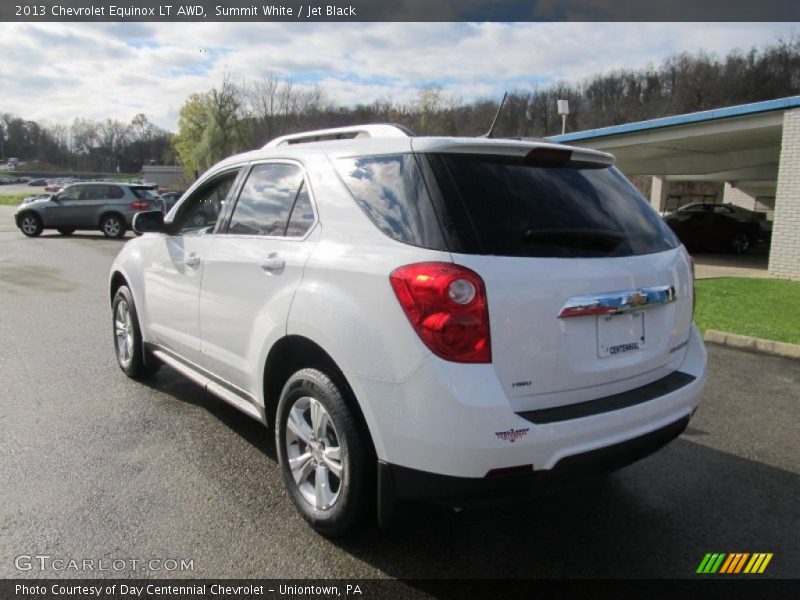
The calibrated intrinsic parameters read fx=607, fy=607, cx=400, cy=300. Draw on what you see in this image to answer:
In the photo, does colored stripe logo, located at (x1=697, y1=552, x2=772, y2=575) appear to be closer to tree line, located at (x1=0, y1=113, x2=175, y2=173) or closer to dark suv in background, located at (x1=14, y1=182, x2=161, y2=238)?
dark suv in background, located at (x1=14, y1=182, x2=161, y2=238)

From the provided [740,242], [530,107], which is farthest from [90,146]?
[740,242]

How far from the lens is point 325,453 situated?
110 inches

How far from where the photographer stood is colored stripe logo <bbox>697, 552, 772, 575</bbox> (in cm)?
268

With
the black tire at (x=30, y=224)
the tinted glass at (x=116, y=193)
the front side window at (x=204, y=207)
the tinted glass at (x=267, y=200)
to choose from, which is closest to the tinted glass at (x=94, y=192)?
the tinted glass at (x=116, y=193)

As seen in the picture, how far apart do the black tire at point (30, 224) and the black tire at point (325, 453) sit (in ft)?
66.0

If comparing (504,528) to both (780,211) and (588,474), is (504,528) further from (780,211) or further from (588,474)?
(780,211)

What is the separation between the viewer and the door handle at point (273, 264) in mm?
3021

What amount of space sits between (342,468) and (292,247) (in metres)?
1.10

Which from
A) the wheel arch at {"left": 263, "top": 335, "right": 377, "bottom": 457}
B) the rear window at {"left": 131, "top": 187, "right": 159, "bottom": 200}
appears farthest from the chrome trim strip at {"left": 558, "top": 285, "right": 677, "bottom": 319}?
the rear window at {"left": 131, "top": 187, "right": 159, "bottom": 200}

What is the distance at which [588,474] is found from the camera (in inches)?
97.1

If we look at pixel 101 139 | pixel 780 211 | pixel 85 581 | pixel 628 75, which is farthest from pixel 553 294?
pixel 101 139

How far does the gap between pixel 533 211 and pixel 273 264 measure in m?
1.32

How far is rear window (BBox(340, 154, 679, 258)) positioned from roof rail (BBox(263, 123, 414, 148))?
26 centimetres

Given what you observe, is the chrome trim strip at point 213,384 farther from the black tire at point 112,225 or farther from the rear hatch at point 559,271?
the black tire at point 112,225
